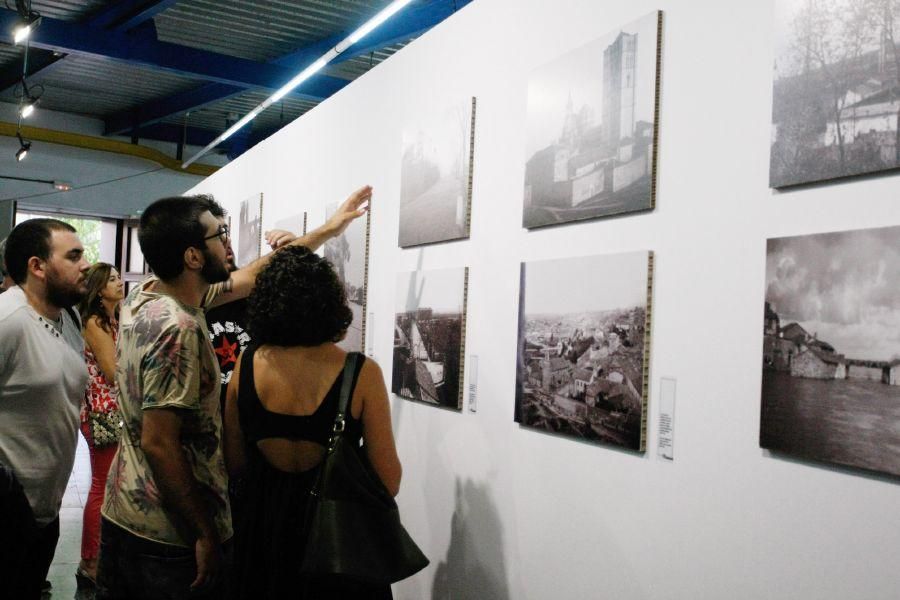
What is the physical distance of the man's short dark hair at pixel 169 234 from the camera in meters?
2.21

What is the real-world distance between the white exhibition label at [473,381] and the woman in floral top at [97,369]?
7.05ft

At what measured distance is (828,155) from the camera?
5.41ft

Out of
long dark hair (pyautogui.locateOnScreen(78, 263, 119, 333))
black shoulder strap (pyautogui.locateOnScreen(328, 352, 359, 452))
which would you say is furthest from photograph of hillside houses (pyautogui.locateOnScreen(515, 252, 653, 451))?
long dark hair (pyautogui.locateOnScreen(78, 263, 119, 333))

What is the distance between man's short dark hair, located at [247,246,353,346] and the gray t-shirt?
721 mm

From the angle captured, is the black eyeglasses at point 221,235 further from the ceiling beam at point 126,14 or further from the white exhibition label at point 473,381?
the ceiling beam at point 126,14

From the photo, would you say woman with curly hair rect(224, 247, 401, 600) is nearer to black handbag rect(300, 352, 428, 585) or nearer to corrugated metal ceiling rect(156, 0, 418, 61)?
black handbag rect(300, 352, 428, 585)

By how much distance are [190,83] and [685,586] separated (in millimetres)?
9765

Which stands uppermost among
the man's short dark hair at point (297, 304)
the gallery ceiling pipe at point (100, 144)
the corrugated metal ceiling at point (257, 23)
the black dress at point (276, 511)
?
the corrugated metal ceiling at point (257, 23)

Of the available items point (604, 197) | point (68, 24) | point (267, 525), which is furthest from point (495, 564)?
point (68, 24)

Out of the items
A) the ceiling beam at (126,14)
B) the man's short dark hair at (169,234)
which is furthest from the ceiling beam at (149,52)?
the man's short dark hair at (169,234)

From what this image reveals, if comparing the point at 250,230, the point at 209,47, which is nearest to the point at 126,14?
the point at 209,47

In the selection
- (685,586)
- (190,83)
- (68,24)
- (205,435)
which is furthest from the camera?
(190,83)

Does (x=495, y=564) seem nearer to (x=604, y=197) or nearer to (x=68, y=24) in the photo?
(x=604, y=197)

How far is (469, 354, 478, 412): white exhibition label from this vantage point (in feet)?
9.75
